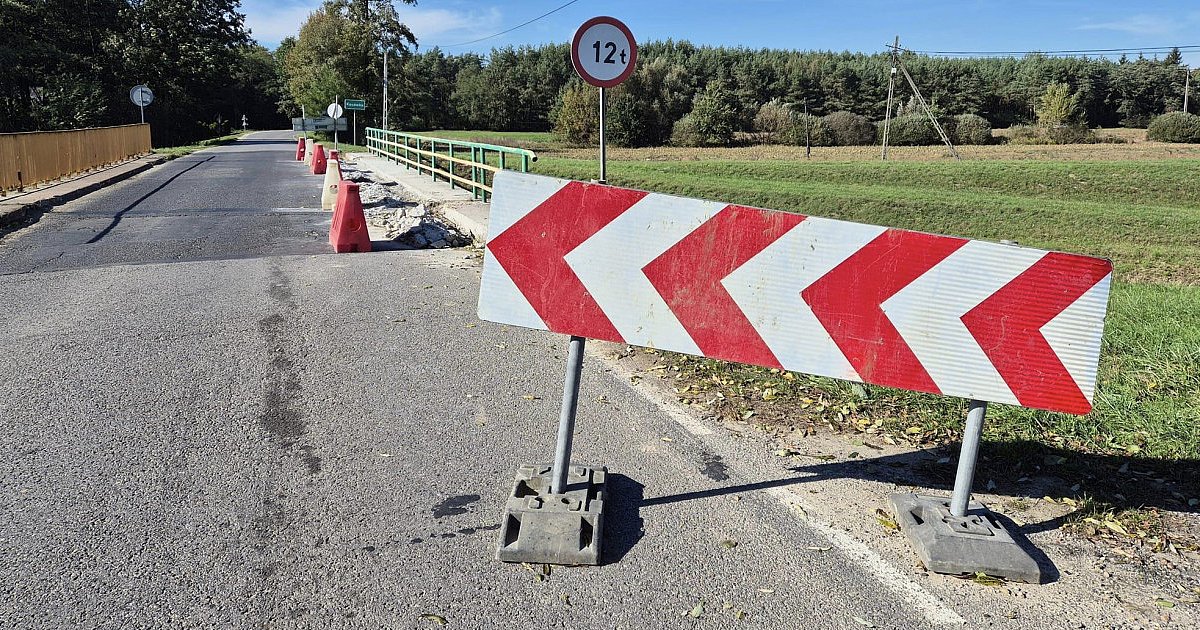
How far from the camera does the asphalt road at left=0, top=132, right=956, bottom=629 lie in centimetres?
271

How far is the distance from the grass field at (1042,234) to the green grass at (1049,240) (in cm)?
2

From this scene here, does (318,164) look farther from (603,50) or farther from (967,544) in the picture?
(967,544)

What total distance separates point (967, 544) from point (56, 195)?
673 inches

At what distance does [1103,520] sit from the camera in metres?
3.35

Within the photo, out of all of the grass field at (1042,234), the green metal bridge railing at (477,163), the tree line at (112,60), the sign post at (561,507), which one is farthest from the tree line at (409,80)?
the sign post at (561,507)

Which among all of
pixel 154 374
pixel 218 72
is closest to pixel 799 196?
pixel 154 374

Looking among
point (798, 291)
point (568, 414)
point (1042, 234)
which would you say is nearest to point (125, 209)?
point (568, 414)

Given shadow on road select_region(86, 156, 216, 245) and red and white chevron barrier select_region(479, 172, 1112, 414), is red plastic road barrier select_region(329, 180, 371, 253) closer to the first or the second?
shadow on road select_region(86, 156, 216, 245)

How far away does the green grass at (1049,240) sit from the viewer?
434 centimetres

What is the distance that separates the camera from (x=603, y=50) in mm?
9273

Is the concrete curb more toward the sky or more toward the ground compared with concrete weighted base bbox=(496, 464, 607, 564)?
more toward the sky

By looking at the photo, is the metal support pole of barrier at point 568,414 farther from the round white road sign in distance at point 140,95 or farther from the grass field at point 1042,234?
the round white road sign in distance at point 140,95

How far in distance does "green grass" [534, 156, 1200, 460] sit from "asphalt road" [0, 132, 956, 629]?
1160 mm

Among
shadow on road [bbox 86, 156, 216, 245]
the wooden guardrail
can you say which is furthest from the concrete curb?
shadow on road [bbox 86, 156, 216, 245]
